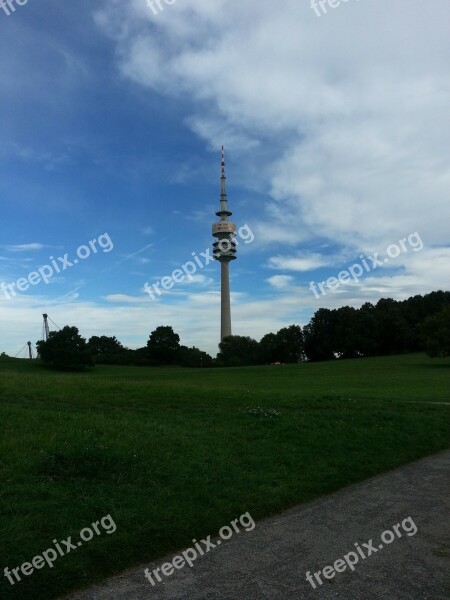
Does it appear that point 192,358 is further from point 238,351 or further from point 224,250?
point 224,250

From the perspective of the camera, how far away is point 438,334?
2488 inches

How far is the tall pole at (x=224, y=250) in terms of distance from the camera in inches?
→ 5379

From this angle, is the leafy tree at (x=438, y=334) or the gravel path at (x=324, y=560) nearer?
the gravel path at (x=324, y=560)

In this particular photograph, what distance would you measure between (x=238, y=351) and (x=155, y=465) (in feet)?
333

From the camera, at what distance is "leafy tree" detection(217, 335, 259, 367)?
4139 inches

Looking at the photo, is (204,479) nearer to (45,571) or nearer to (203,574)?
(203,574)

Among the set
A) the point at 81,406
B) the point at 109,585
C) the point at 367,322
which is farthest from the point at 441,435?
the point at 367,322

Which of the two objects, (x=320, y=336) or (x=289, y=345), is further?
(x=320, y=336)

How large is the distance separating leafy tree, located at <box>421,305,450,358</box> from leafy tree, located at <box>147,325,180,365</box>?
167ft

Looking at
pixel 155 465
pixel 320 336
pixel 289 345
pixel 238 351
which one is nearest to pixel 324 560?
pixel 155 465

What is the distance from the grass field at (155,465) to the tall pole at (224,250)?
114101 millimetres

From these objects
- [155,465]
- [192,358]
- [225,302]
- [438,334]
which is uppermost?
[225,302]

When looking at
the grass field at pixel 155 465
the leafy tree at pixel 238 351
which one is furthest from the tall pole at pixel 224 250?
the grass field at pixel 155 465

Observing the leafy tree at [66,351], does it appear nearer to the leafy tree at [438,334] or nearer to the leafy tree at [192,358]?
the leafy tree at [192,358]
